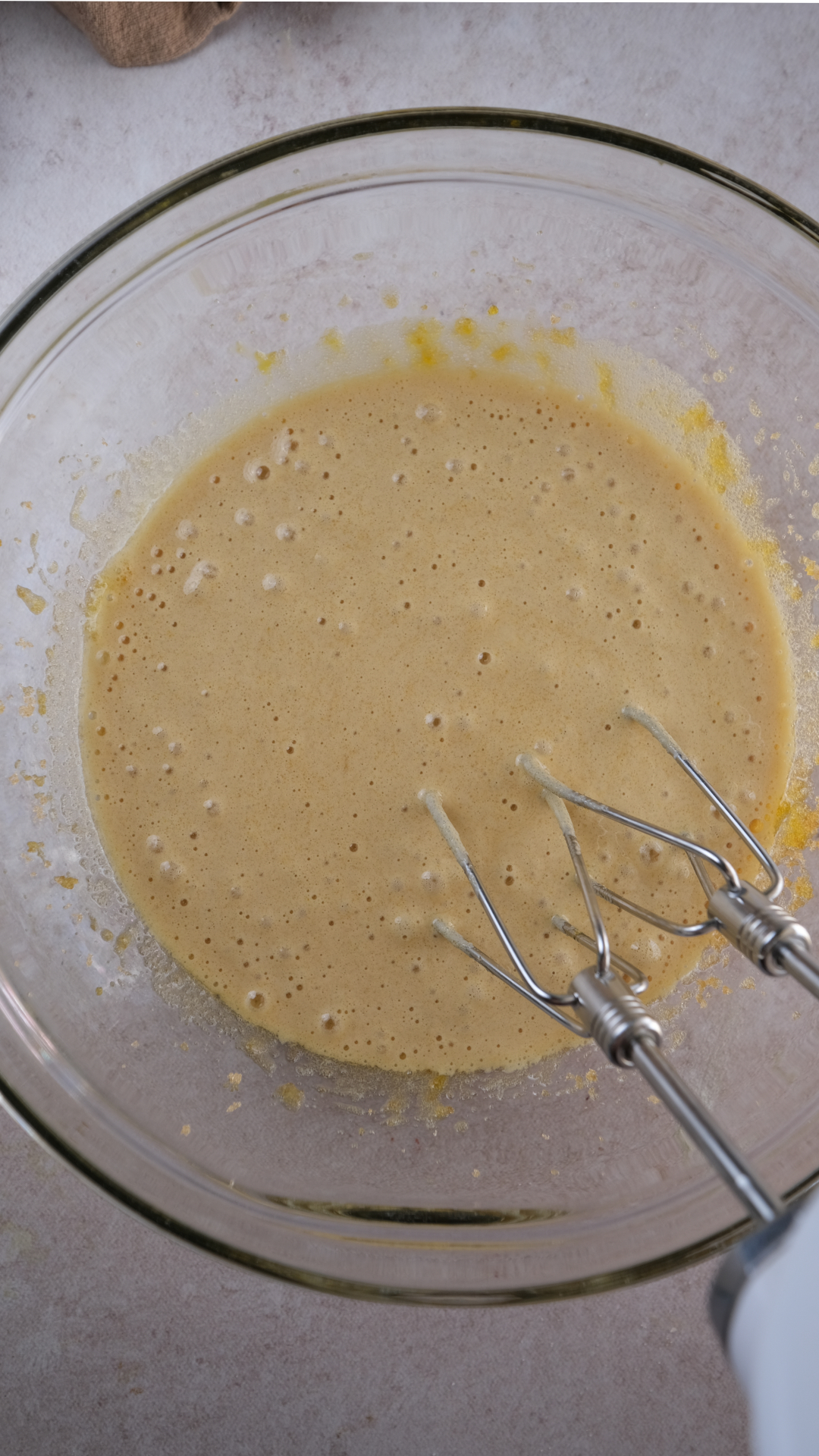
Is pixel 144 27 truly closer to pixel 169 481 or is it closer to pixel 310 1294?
pixel 169 481

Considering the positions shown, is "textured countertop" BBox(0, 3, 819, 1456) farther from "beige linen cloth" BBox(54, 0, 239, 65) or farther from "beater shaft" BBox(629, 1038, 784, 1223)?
"beater shaft" BBox(629, 1038, 784, 1223)

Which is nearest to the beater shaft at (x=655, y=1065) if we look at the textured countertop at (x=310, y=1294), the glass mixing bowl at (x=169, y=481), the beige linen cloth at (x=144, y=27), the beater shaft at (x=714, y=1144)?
the beater shaft at (x=714, y=1144)

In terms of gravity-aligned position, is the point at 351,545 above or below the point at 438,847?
above

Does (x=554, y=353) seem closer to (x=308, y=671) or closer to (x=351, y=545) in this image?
(x=351, y=545)

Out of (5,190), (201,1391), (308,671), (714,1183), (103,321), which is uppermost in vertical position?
(5,190)

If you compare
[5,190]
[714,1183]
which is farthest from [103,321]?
[714,1183]
